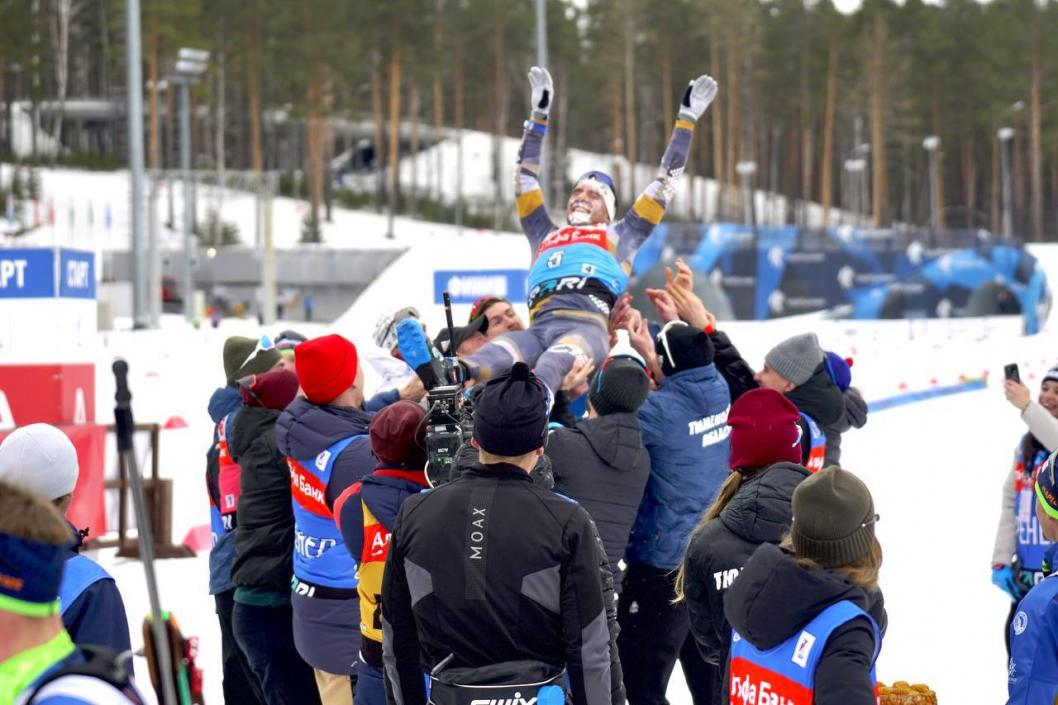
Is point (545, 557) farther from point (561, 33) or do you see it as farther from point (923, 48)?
point (923, 48)

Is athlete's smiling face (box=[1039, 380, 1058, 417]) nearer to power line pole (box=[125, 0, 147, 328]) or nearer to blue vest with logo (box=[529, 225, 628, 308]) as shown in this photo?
blue vest with logo (box=[529, 225, 628, 308])

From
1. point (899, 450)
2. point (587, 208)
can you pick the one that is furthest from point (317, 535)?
point (899, 450)

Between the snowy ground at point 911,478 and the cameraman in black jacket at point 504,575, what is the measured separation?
3.37 meters

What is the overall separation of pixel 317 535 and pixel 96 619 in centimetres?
183

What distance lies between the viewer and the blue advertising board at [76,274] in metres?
11.1

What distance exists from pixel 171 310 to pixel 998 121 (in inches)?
1704

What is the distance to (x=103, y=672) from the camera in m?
2.11

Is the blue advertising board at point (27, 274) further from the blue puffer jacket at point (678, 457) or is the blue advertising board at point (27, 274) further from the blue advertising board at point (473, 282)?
the blue advertising board at point (473, 282)

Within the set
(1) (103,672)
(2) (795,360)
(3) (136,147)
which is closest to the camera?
(1) (103,672)

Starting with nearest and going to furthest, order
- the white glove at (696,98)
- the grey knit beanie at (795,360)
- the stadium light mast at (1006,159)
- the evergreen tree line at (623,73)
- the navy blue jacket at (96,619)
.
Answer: the navy blue jacket at (96,619) → the grey knit beanie at (795,360) → the white glove at (696,98) → the stadium light mast at (1006,159) → the evergreen tree line at (623,73)

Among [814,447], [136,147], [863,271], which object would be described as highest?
[136,147]

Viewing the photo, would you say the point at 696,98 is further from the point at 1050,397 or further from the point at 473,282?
the point at 473,282

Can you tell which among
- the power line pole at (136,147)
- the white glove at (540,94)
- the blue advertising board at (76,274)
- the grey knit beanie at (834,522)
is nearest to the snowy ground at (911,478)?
the power line pole at (136,147)

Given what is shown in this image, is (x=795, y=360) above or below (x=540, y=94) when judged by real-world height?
below
